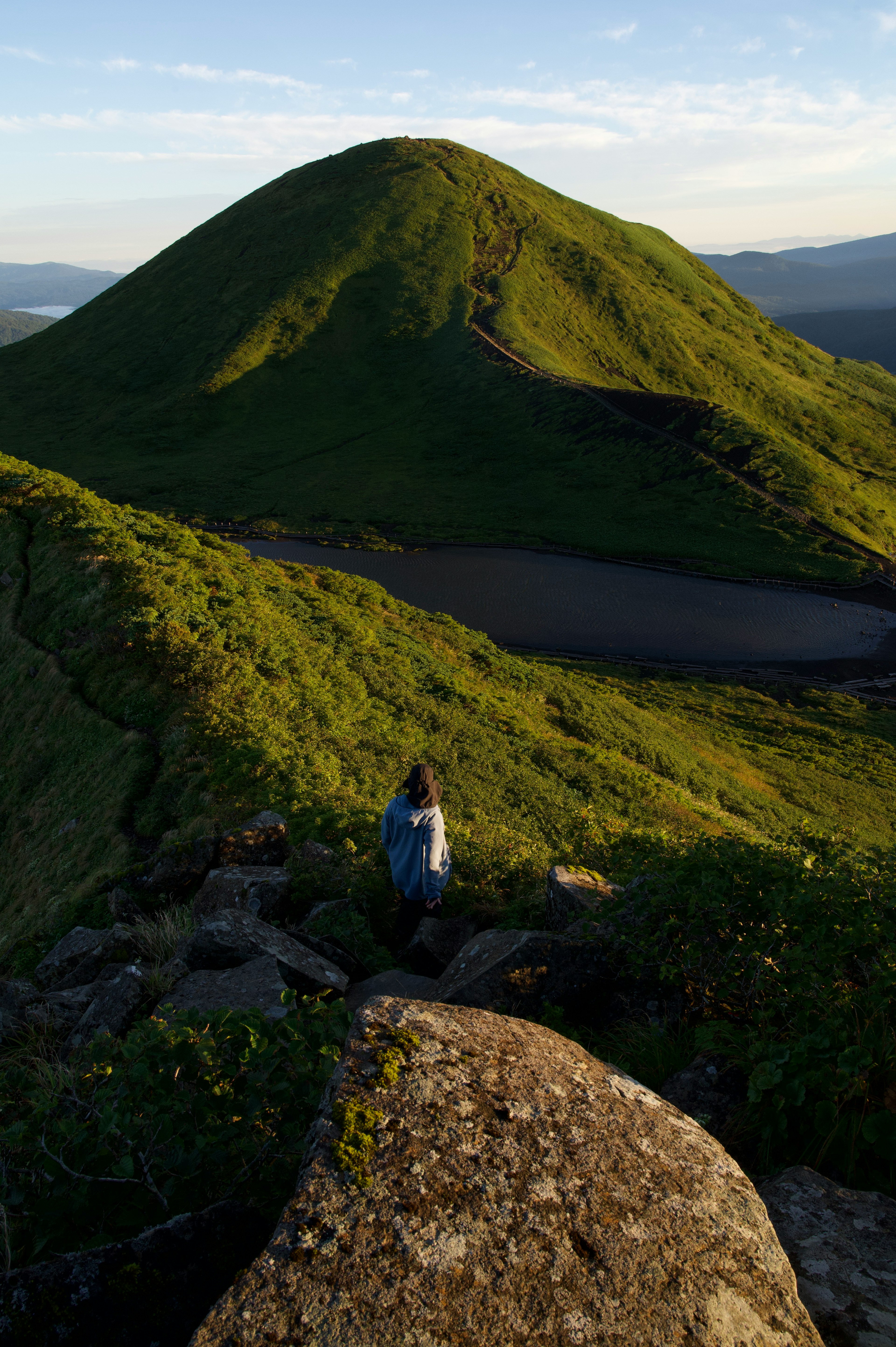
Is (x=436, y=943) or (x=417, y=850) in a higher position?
Result: (x=417, y=850)

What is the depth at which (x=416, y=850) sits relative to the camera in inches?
329

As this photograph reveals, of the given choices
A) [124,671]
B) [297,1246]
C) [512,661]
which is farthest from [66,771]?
[512,661]

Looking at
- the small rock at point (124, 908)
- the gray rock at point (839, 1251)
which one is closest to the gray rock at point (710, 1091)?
the gray rock at point (839, 1251)

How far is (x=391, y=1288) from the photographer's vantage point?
8.43 feet

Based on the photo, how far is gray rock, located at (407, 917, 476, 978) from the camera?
7668 mm

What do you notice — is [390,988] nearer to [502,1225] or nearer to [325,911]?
[325,911]

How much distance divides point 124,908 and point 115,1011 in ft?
11.5

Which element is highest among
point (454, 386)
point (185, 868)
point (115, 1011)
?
point (454, 386)

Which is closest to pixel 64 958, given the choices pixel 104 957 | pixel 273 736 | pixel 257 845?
pixel 104 957

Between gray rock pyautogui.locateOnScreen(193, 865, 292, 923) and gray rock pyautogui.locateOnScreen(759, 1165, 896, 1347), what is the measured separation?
5.75 m

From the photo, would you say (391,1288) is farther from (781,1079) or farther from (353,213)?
(353,213)

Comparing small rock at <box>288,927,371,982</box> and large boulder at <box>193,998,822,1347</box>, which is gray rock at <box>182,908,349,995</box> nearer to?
small rock at <box>288,927,371,982</box>

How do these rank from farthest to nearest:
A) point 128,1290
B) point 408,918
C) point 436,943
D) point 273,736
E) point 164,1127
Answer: point 273,736, point 408,918, point 436,943, point 164,1127, point 128,1290

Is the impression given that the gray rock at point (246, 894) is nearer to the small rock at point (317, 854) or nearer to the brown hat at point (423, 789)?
the small rock at point (317, 854)
